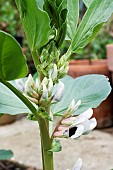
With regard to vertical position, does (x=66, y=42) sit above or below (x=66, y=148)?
above

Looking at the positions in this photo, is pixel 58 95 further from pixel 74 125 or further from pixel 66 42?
pixel 66 42

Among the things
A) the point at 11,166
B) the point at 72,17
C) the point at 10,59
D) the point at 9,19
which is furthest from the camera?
the point at 9,19

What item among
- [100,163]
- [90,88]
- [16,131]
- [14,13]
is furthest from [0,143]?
[90,88]

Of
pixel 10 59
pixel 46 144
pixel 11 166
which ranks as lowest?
pixel 11 166

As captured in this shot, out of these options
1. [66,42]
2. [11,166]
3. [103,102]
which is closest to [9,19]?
[66,42]

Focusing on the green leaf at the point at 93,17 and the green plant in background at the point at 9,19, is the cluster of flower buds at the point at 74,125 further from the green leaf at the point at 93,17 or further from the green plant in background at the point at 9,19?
the green plant in background at the point at 9,19

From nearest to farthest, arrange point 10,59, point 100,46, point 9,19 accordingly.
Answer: point 10,59
point 100,46
point 9,19

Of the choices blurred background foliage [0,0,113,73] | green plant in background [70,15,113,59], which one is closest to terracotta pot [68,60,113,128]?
blurred background foliage [0,0,113,73]
